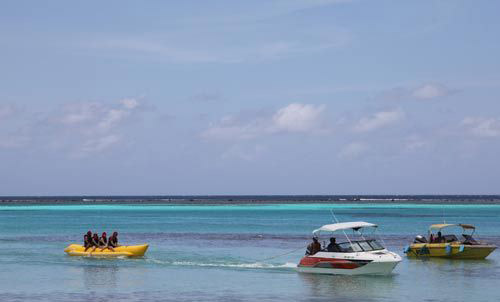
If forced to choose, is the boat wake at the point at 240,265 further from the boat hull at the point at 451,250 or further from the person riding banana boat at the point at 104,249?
the boat hull at the point at 451,250

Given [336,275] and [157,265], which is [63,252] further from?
[336,275]

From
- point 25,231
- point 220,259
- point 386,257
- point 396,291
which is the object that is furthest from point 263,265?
point 25,231

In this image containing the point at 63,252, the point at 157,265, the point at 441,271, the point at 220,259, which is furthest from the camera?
the point at 63,252

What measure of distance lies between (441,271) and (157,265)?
15.6 meters

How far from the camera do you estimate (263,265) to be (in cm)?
4462

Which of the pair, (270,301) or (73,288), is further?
(73,288)

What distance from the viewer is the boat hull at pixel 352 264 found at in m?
38.6

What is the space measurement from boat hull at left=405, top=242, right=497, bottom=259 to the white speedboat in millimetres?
9423

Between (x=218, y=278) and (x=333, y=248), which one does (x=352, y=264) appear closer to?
(x=333, y=248)

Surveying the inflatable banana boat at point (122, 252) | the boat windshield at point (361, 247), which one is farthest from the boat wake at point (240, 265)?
the boat windshield at point (361, 247)

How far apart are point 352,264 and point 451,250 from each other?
11.1m

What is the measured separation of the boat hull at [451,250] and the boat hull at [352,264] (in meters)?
9.66

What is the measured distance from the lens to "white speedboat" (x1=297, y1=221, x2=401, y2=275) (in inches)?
1522

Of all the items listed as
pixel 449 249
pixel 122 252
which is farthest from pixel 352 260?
pixel 122 252
